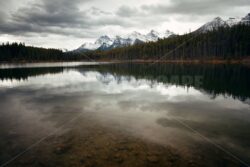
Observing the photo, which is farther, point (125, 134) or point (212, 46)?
point (212, 46)

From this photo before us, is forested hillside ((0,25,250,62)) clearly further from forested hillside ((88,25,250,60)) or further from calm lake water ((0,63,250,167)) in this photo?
calm lake water ((0,63,250,167))

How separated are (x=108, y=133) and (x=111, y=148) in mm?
1635

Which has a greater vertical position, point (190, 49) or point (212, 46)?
point (212, 46)

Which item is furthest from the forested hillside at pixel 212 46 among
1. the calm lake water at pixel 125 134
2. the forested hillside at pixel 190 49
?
the calm lake water at pixel 125 134

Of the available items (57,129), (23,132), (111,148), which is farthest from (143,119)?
(23,132)

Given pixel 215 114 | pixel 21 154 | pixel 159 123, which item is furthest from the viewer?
pixel 215 114


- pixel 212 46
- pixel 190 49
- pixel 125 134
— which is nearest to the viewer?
pixel 125 134

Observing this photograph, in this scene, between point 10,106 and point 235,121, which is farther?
point 10,106

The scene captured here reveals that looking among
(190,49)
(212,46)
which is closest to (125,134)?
(212,46)

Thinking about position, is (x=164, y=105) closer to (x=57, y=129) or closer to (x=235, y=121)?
(x=235, y=121)

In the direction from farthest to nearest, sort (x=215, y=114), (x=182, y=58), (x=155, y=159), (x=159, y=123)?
1. (x=182, y=58)
2. (x=215, y=114)
3. (x=159, y=123)
4. (x=155, y=159)

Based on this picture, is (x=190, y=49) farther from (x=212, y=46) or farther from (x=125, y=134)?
(x=125, y=134)

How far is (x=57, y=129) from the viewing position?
10.0 meters

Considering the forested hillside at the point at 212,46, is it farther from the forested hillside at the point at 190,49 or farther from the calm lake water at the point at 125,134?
the calm lake water at the point at 125,134
